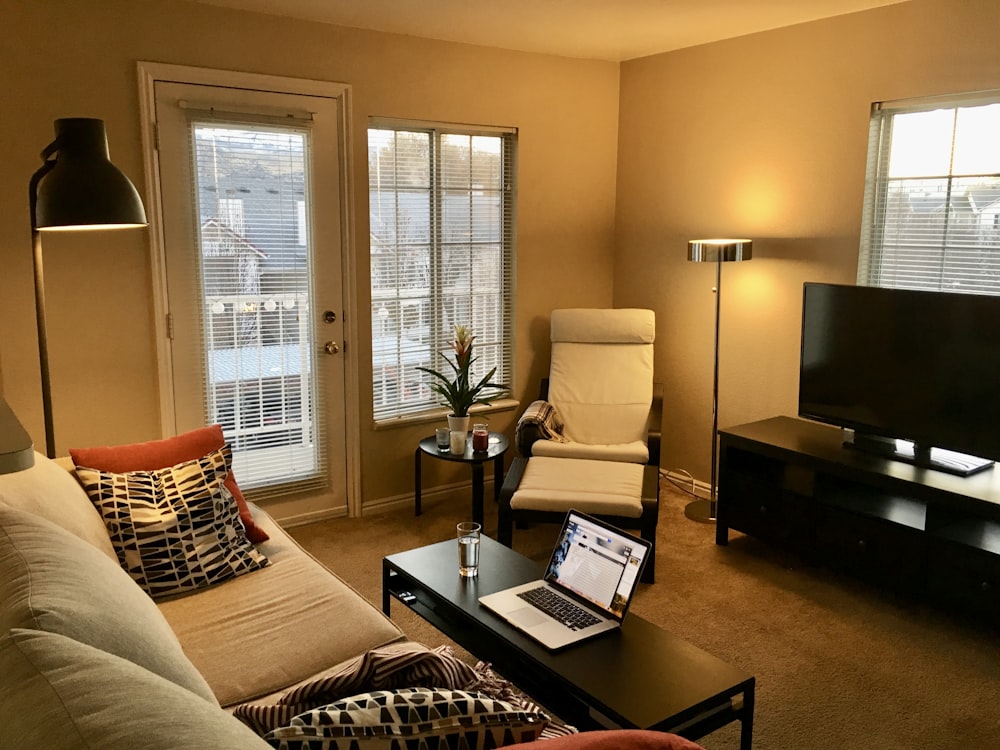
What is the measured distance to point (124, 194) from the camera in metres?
2.47

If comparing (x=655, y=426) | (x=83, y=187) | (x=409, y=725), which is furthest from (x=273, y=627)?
(x=655, y=426)

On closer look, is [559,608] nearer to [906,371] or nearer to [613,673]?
[613,673]

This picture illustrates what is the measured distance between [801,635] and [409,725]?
227cm

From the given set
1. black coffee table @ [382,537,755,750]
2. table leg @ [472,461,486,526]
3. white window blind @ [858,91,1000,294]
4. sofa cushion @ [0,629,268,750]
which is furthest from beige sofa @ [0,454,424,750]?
white window blind @ [858,91,1000,294]

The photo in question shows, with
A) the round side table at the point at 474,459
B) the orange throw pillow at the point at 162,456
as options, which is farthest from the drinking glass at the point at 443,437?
the orange throw pillow at the point at 162,456

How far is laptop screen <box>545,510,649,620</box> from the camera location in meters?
2.17

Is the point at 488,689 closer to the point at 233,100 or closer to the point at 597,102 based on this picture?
the point at 233,100

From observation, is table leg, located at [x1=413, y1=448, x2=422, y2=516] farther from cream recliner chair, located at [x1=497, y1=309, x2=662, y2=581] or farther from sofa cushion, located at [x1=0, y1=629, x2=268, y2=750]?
sofa cushion, located at [x1=0, y1=629, x2=268, y2=750]

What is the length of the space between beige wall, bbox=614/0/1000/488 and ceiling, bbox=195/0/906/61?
176 millimetres

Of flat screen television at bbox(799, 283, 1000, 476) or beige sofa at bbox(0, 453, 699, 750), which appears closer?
beige sofa at bbox(0, 453, 699, 750)

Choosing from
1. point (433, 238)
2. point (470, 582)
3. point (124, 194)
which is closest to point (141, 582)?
point (470, 582)

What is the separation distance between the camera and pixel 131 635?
1.35m

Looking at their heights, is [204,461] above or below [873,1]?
below

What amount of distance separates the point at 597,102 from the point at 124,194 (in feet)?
10.1
